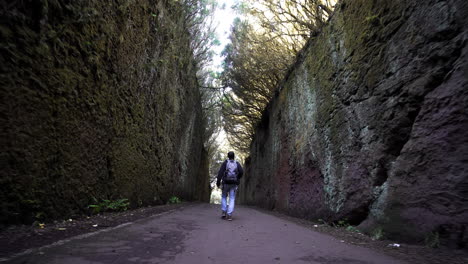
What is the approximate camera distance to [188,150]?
15469mm

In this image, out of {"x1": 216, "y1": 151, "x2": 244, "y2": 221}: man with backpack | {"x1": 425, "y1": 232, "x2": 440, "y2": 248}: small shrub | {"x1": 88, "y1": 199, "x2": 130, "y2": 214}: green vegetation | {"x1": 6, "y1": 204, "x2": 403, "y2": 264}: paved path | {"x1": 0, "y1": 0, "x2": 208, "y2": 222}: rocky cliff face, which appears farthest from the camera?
{"x1": 216, "y1": 151, "x2": 244, "y2": 221}: man with backpack

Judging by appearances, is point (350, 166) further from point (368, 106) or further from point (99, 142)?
point (99, 142)

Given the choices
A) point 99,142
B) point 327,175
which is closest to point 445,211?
point 327,175

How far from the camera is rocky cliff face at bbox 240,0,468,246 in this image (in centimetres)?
338

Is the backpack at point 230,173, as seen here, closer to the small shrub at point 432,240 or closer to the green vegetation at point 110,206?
the green vegetation at point 110,206

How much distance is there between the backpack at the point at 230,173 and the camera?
741 centimetres

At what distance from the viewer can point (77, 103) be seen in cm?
427

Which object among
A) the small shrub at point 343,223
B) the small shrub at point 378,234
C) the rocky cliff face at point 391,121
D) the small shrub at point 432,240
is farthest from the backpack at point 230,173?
the small shrub at point 432,240

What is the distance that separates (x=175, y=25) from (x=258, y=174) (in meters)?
11.5

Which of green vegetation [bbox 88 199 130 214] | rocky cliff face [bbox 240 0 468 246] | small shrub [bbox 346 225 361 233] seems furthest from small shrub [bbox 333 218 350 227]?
green vegetation [bbox 88 199 130 214]

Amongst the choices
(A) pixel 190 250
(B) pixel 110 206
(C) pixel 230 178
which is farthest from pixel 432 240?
(B) pixel 110 206

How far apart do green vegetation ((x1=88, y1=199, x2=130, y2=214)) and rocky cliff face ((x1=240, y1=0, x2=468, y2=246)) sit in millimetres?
4570

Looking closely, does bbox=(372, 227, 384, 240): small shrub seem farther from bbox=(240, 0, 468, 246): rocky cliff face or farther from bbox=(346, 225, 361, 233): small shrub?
bbox=(346, 225, 361, 233): small shrub

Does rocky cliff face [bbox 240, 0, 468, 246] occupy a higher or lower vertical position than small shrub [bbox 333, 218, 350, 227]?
higher
